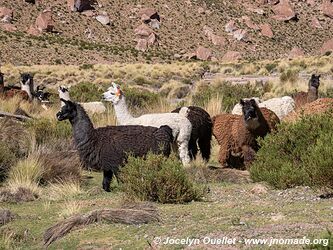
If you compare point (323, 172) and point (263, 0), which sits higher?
point (263, 0)

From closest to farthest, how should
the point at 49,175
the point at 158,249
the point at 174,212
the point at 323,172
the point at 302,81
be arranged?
the point at 158,249 < the point at 174,212 < the point at 323,172 < the point at 49,175 < the point at 302,81

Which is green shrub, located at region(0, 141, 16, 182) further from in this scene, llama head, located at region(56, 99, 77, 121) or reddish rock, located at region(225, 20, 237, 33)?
reddish rock, located at region(225, 20, 237, 33)

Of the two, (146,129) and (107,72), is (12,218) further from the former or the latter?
(107,72)

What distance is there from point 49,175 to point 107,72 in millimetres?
31921

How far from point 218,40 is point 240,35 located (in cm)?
285

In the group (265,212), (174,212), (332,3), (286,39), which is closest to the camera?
(265,212)

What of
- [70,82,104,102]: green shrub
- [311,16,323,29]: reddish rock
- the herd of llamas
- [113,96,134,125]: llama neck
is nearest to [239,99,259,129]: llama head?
the herd of llamas

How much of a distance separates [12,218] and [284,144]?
13.9 ft

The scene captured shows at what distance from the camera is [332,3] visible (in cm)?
8612

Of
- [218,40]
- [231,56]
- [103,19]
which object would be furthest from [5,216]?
[103,19]

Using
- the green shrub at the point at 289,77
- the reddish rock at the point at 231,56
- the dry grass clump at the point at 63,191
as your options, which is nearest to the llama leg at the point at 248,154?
the dry grass clump at the point at 63,191

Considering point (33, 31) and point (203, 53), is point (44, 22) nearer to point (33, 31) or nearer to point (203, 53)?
point (33, 31)

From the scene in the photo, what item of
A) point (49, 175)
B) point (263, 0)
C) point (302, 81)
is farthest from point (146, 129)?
point (263, 0)

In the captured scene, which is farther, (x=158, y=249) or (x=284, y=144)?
(x=284, y=144)
